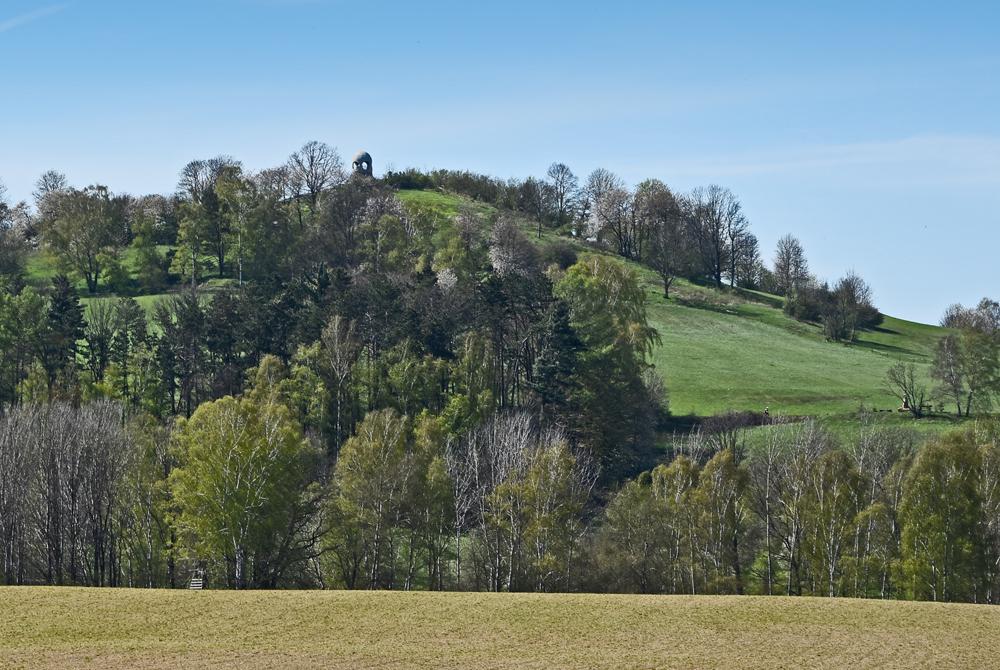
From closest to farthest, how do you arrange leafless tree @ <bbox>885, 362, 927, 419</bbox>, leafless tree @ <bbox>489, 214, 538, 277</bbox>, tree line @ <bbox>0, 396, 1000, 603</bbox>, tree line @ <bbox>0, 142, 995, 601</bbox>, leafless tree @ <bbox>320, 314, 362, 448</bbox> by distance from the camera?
tree line @ <bbox>0, 396, 1000, 603</bbox>
tree line @ <bbox>0, 142, 995, 601</bbox>
leafless tree @ <bbox>320, 314, 362, 448</bbox>
leafless tree @ <bbox>885, 362, 927, 419</bbox>
leafless tree @ <bbox>489, 214, 538, 277</bbox>

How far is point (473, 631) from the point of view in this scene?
2179 inches

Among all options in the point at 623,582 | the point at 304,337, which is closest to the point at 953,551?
the point at 623,582

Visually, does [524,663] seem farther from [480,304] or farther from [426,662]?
[480,304]

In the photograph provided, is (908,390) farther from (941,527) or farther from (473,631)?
(473,631)

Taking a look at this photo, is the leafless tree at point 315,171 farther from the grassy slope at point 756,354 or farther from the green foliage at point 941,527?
the green foliage at point 941,527

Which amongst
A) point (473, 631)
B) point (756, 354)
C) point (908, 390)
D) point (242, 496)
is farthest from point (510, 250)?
point (473, 631)

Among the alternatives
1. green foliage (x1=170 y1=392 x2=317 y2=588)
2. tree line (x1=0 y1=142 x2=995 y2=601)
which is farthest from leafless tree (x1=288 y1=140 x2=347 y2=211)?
green foliage (x1=170 y1=392 x2=317 y2=588)

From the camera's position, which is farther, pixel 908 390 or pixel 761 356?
pixel 761 356

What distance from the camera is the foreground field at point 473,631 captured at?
50.3 m

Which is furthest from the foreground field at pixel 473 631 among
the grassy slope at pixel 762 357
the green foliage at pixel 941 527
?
the grassy slope at pixel 762 357

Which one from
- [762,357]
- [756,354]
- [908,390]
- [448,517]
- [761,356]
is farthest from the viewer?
A: [756,354]

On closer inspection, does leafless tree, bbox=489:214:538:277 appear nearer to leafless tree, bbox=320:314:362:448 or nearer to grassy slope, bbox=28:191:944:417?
grassy slope, bbox=28:191:944:417

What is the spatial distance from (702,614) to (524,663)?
12903 mm

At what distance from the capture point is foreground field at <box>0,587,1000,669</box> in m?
50.3
